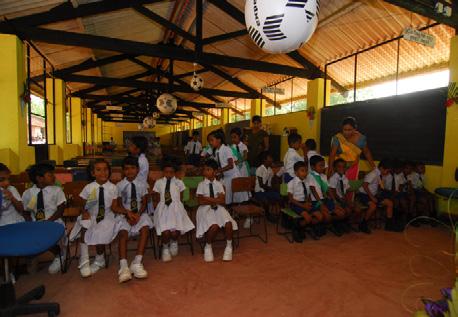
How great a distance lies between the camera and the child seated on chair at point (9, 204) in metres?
2.88

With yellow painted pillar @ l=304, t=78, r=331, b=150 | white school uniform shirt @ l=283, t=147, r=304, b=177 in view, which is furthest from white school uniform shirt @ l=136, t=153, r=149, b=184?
yellow painted pillar @ l=304, t=78, r=331, b=150

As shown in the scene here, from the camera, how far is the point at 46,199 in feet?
10.00

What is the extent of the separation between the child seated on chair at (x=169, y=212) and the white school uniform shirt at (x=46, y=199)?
1.01 meters

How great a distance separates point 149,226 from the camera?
3160 millimetres

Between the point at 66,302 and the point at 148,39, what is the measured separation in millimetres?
8279

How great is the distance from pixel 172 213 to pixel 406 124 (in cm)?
518

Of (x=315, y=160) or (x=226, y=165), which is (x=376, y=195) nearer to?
(x=315, y=160)

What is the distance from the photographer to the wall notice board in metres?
5.31

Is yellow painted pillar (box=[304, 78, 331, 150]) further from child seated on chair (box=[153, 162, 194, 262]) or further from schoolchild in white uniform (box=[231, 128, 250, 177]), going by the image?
child seated on chair (box=[153, 162, 194, 262])

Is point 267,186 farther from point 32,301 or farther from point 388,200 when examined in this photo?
point 32,301

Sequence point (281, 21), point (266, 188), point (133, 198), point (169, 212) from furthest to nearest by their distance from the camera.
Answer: point (266, 188) < point (169, 212) < point (133, 198) < point (281, 21)

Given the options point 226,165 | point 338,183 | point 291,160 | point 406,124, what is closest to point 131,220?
point 226,165

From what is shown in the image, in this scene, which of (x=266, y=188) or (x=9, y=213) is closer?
(x=9, y=213)

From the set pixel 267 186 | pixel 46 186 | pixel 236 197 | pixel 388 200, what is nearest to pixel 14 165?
pixel 46 186
